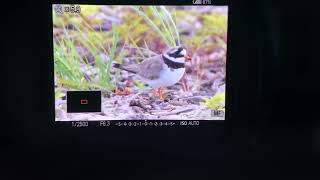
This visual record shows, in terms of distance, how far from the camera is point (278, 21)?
1.06 meters

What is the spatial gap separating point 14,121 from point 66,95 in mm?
150

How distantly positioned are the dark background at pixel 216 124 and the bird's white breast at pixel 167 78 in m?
0.12

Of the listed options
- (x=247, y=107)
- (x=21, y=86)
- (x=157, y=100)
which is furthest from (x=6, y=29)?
(x=247, y=107)

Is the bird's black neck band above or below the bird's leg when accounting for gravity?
above

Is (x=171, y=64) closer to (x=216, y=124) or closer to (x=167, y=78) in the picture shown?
(x=167, y=78)

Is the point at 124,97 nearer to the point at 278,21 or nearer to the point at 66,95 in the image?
the point at 66,95

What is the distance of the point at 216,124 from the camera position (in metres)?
1.08
